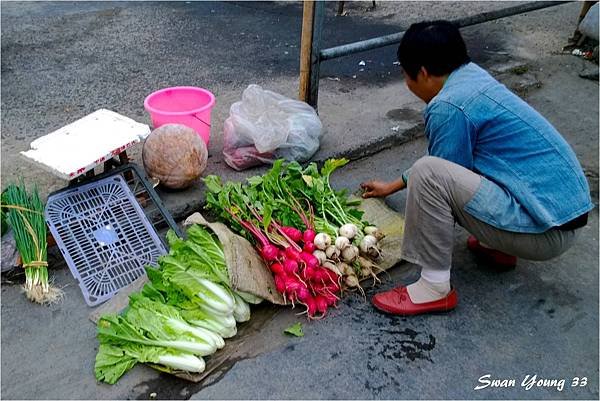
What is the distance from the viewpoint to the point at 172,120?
3572 mm

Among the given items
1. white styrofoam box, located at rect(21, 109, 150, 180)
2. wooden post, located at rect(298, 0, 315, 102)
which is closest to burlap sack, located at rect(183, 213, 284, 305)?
Result: white styrofoam box, located at rect(21, 109, 150, 180)

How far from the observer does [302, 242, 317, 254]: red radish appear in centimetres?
278

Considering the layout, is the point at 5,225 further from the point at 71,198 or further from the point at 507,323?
the point at 507,323

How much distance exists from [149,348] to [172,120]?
1701mm

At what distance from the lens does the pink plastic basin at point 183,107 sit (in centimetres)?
357

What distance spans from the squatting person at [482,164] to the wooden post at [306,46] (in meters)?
1.37

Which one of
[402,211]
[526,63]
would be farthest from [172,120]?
[526,63]

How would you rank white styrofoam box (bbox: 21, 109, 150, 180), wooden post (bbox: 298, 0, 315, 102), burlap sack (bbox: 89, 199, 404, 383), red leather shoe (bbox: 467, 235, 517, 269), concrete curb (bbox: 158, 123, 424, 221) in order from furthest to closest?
wooden post (bbox: 298, 0, 315, 102)
concrete curb (bbox: 158, 123, 424, 221)
red leather shoe (bbox: 467, 235, 517, 269)
white styrofoam box (bbox: 21, 109, 150, 180)
burlap sack (bbox: 89, 199, 404, 383)

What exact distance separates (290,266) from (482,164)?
1078mm

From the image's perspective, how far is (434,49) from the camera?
241 cm

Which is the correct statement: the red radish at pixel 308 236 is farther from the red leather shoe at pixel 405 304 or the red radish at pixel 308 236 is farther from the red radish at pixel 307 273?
the red leather shoe at pixel 405 304

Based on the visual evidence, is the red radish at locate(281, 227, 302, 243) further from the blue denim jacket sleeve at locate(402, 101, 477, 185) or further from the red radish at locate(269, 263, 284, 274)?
the blue denim jacket sleeve at locate(402, 101, 477, 185)

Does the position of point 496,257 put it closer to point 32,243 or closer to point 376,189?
point 376,189

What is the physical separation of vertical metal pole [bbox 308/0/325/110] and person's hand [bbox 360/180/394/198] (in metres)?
1.00
